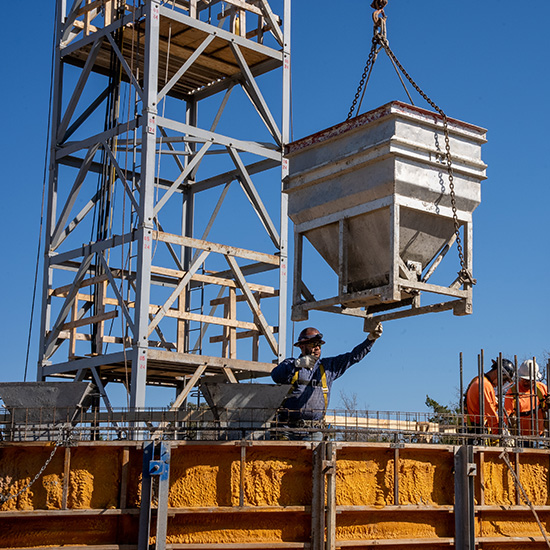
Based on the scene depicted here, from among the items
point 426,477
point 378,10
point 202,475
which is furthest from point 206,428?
point 378,10

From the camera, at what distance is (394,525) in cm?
1382

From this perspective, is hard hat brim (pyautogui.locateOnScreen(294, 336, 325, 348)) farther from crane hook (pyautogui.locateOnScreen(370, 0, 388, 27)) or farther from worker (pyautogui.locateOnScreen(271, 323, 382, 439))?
crane hook (pyautogui.locateOnScreen(370, 0, 388, 27))

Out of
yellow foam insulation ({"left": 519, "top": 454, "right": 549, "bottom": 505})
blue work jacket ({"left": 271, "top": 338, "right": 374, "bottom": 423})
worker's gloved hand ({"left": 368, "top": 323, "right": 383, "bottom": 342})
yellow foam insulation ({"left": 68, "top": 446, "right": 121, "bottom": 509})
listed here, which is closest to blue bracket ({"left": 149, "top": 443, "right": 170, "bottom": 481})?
yellow foam insulation ({"left": 68, "top": 446, "right": 121, "bottom": 509})

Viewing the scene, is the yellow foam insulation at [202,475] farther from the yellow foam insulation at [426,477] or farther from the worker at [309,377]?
the yellow foam insulation at [426,477]

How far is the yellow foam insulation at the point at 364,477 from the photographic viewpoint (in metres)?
13.6

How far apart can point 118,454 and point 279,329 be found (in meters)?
8.91

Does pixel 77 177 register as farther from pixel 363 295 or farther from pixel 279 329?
pixel 363 295

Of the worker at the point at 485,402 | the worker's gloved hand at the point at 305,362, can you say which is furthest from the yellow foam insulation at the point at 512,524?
the worker's gloved hand at the point at 305,362

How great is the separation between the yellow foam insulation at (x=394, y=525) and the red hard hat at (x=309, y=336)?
267 centimetres

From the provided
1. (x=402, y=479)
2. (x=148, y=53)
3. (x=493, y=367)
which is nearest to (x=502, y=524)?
(x=402, y=479)

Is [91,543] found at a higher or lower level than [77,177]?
lower

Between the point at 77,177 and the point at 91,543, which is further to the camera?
the point at 77,177

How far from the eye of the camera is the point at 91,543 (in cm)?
1302

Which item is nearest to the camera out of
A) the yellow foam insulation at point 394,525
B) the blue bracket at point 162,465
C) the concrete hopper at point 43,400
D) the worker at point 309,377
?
the blue bracket at point 162,465
